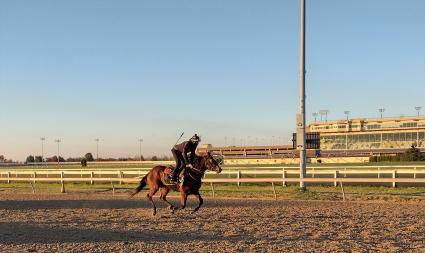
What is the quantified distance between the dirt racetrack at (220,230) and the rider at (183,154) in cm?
126

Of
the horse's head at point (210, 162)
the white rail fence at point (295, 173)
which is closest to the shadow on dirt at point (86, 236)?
the horse's head at point (210, 162)

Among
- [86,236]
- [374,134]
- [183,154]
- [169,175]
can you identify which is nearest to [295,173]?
[169,175]

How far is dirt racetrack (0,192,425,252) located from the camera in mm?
8273

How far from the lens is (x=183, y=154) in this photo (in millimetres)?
13078

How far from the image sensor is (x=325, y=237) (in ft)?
30.1

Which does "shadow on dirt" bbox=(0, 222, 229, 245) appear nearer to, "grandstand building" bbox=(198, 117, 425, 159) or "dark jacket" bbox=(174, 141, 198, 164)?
"dark jacket" bbox=(174, 141, 198, 164)

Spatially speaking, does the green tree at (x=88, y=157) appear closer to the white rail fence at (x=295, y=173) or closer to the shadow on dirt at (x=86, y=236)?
the white rail fence at (x=295, y=173)

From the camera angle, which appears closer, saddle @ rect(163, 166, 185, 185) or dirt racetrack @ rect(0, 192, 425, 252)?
dirt racetrack @ rect(0, 192, 425, 252)

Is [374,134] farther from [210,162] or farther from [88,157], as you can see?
[210,162]

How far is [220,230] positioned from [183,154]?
337cm

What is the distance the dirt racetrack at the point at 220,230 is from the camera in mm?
8273

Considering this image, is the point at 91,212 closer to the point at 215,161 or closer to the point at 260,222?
the point at 215,161

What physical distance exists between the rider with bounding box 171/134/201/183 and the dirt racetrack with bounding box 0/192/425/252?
1261mm

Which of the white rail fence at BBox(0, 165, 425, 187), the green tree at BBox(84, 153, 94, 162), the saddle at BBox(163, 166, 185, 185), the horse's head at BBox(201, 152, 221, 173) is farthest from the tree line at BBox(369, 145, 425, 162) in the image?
the green tree at BBox(84, 153, 94, 162)
